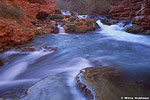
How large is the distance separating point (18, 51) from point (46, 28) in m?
5.92

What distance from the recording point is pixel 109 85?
7.79ft

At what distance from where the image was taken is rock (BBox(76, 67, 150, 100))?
2.11 m

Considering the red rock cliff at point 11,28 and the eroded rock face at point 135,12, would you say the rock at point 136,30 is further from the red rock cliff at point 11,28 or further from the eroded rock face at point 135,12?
→ the red rock cliff at point 11,28

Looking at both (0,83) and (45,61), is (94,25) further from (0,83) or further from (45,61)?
(0,83)

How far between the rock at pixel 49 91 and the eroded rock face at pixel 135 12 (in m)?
10.5

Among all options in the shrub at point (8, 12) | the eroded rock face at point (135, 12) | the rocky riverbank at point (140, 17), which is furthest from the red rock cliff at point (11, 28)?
the eroded rock face at point (135, 12)

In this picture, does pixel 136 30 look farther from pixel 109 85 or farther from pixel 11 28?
pixel 109 85

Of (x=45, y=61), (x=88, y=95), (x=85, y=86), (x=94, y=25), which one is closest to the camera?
(x=88, y=95)

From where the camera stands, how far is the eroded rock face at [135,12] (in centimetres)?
1081

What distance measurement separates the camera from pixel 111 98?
2.01 m

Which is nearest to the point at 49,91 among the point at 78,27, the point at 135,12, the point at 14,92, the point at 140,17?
the point at 14,92

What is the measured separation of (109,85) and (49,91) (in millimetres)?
1153

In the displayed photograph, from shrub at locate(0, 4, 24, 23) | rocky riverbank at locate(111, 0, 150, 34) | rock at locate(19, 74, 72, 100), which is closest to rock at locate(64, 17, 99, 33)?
rocky riverbank at locate(111, 0, 150, 34)

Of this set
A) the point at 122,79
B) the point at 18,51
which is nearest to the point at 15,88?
the point at 122,79
